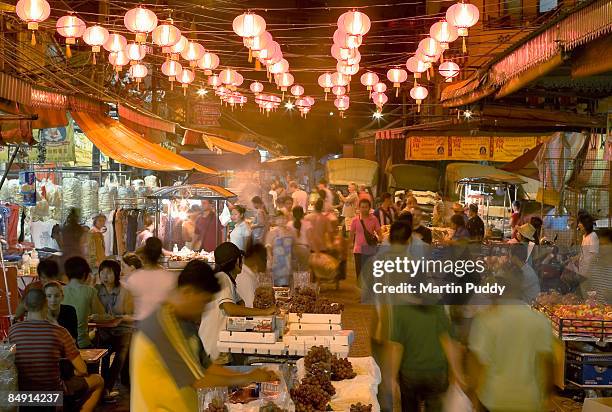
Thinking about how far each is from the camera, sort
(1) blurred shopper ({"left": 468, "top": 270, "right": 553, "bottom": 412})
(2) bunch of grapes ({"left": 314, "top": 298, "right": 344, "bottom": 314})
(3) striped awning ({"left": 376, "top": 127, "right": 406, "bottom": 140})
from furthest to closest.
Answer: (3) striped awning ({"left": 376, "top": 127, "right": 406, "bottom": 140}), (2) bunch of grapes ({"left": 314, "top": 298, "right": 344, "bottom": 314}), (1) blurred shopper ({"left": 468, "top": 270, "right": 553, "bottom": 412})

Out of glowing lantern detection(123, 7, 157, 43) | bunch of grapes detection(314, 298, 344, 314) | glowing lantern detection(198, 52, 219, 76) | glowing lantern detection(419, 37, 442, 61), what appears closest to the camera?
bunch of grapes detection(314, 298, 344, 314)

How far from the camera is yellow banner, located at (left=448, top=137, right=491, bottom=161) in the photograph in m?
22.3

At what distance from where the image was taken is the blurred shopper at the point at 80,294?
8.39 meters

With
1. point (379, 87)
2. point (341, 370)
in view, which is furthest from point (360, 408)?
point (379, 87)

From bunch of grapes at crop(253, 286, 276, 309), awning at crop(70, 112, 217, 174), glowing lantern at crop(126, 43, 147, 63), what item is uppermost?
glowing lantern at crop(126, 43, 147, 63)

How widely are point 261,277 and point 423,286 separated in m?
3.56

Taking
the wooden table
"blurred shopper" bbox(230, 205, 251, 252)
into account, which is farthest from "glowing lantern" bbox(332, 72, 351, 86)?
the wooden table

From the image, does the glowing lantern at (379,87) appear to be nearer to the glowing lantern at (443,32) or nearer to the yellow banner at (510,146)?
the yellow banner at (510,146)

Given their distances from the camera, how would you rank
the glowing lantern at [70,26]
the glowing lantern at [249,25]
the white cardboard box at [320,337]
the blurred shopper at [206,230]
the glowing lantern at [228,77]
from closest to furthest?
1. the white cardboard box at [320,337]
2. the glowing lantern at [70,26]
3. the glowing lantern at [249,25]
4. the blurred shopper at [206,230]
5. the glowing lantern at [228,77]

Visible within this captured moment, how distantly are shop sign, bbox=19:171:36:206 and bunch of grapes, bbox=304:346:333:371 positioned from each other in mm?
9109

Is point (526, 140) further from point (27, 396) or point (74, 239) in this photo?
point (27, 396)

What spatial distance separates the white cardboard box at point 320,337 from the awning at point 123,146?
17.7 feet

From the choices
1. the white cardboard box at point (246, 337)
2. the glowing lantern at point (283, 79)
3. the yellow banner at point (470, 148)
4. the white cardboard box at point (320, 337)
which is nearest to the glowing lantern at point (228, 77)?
the glowing lantern at point (283, 79)

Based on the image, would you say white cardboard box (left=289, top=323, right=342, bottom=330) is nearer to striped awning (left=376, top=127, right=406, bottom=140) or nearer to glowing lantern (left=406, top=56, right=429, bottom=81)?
glowing lantern (left=406, top=56, right=429, bottom=81)
